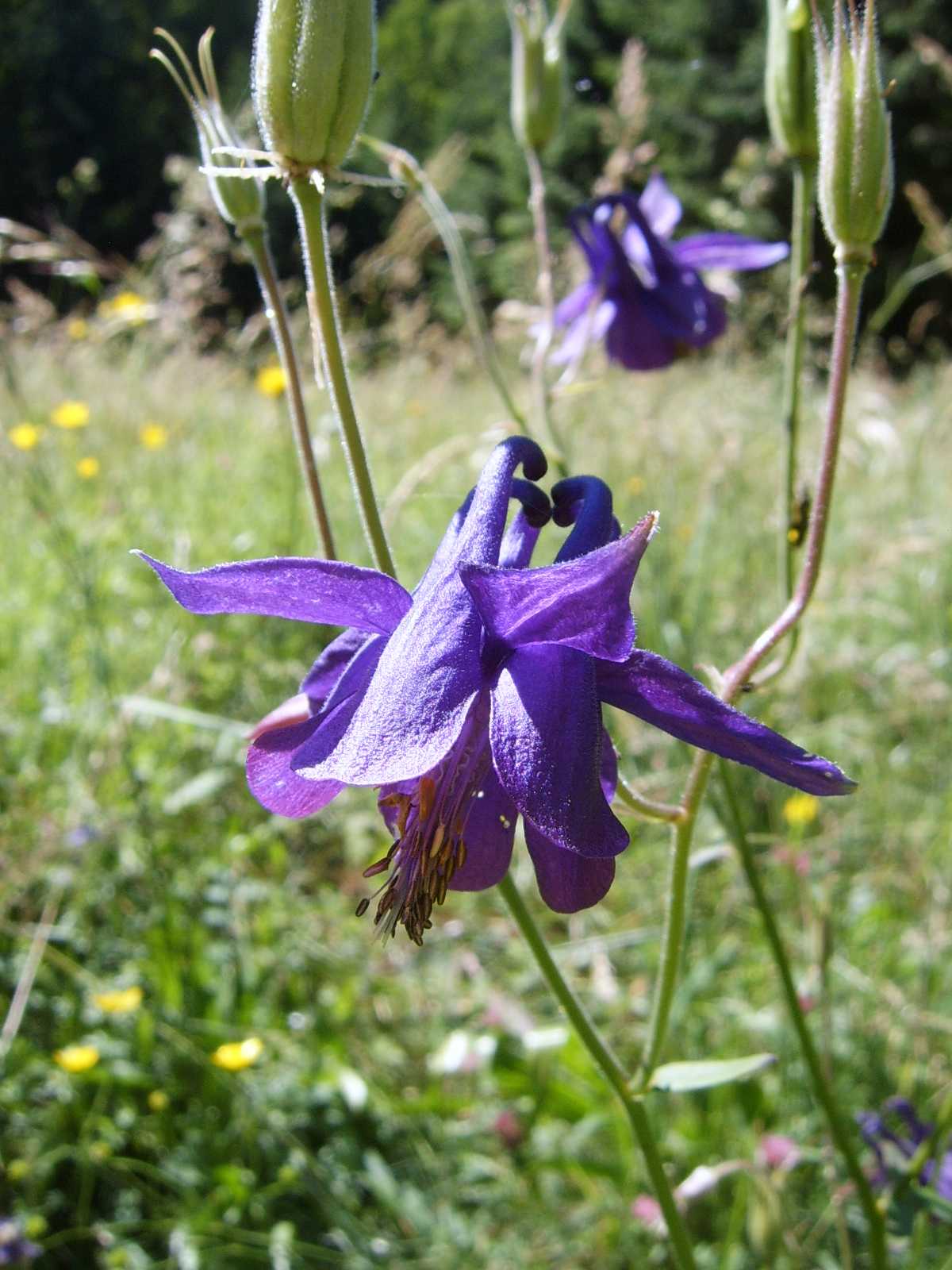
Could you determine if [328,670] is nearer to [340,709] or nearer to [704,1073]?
[340,709]

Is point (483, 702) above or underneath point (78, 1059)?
above

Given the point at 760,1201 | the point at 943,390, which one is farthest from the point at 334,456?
the point at 760,1201

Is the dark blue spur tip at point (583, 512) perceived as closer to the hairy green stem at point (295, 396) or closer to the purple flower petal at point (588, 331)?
the hairy green stem at point (295, 396)

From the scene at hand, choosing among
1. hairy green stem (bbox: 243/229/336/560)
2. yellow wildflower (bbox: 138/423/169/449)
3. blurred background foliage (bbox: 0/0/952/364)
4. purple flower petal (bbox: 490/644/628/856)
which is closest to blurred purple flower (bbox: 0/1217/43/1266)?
hairy green stem (bbox: 243/229/336/560)

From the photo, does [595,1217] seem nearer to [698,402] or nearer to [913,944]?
[913,944]

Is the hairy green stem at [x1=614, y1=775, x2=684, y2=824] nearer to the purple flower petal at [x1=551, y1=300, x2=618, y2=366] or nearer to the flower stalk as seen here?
the flower stalk

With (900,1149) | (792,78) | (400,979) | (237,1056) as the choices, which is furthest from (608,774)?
(400,979)

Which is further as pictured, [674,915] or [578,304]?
[578,304]

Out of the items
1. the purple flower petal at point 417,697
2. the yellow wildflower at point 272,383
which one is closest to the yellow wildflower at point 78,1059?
the purple flower petal at point 417,697
